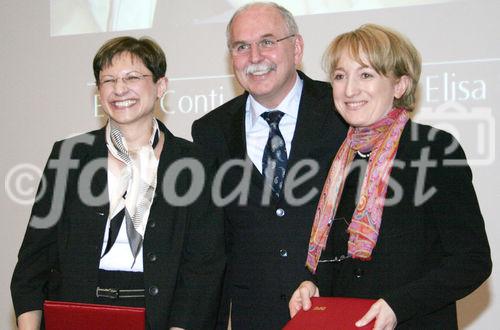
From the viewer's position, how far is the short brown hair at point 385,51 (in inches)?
85.8

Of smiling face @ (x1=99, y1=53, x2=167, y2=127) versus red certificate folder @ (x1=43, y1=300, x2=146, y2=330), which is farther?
smiling face @ (x1=99, y1=53, x2=167, y2=127)

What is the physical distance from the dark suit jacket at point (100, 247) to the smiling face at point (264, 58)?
1.57 ft

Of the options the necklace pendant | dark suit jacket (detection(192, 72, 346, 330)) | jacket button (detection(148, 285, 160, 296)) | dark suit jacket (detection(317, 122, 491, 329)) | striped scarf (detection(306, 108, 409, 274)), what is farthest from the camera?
dark suit jacket (detection(192, 72, 346, 330))

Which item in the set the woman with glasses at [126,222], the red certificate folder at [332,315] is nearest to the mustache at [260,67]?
the woman with glasses at [126,222]

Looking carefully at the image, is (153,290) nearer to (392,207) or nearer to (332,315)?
(332,315)

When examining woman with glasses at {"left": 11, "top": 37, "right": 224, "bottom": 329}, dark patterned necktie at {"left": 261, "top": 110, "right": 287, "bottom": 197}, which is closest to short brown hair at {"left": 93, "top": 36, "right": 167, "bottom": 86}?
woman with glasses at {"left": 11, "top": 37, "right": 224, "bottom": 329}

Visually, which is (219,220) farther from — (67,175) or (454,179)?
(454,179)

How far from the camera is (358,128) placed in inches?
91.4

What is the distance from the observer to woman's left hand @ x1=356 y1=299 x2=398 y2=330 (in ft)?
6.26

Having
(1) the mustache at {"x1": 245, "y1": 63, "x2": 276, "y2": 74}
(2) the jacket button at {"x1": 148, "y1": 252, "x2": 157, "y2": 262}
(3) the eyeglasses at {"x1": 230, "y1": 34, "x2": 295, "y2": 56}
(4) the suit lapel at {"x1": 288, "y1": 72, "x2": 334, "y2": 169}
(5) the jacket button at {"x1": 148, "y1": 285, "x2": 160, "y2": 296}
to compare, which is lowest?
(5) the jacket button at {"x1": 148, "y1": 285, "x2": 160, "y2": 296}

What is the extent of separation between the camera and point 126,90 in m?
2.57

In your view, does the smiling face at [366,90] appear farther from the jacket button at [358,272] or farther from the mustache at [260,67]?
the mustache at [260,67]

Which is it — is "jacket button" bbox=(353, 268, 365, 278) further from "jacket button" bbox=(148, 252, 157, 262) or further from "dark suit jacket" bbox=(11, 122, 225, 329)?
"jacket button" bbox=(148, 252, 157, 262)

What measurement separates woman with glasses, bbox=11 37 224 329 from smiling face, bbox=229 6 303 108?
396 mm
